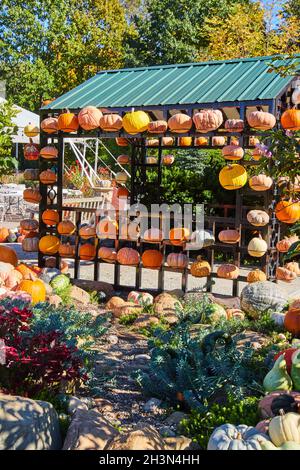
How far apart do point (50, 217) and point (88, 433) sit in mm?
5635

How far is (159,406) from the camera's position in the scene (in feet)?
13.2

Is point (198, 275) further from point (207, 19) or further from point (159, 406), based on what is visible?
point (207, 19)

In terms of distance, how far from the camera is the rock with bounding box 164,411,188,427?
376 cm

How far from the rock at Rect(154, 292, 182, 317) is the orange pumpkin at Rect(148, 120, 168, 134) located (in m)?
2.26

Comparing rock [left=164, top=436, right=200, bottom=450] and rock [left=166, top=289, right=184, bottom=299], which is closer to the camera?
rock [left=164, top=436, right=200, bottom=450]

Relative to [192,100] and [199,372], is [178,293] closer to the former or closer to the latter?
[192,100]

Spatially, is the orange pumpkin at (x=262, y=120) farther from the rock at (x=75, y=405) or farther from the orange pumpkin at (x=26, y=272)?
the rock at (x=75, y=405)

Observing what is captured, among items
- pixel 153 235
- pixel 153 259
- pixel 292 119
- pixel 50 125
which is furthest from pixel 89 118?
pixel 292 119

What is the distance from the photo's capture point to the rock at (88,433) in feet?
9.86

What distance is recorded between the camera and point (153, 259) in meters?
7.69

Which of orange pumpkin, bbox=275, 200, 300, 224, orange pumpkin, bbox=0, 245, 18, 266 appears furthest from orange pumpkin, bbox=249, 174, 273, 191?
orange pumpkin, bbox=0, 245, 18, 266

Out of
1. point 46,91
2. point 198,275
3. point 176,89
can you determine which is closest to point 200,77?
point 176,89

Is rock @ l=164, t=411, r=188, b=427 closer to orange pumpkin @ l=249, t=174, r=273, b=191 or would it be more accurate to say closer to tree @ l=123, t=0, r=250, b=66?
orange pumpkin @ l=249, t=174, r=273, b=191
